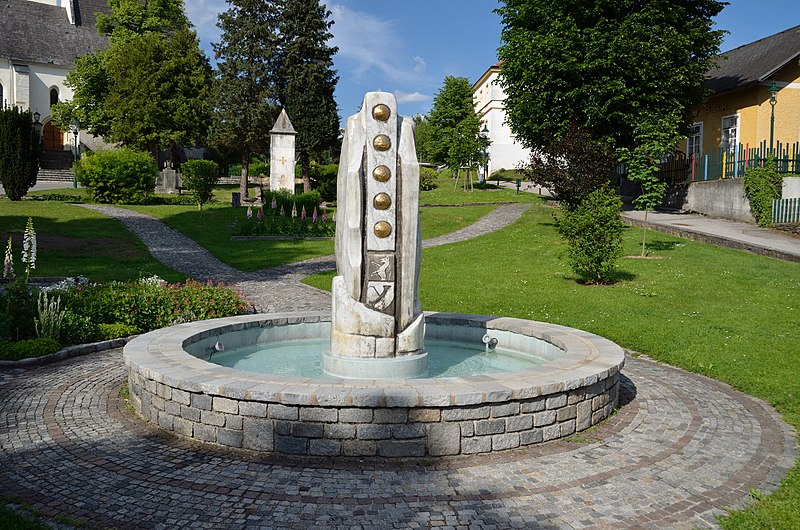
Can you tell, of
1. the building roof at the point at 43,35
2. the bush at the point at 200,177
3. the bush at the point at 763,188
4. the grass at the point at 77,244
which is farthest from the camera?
the building roof at the point at 43,35

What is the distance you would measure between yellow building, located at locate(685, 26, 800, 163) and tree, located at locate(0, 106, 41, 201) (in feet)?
111

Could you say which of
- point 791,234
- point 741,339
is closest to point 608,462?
point 741,339

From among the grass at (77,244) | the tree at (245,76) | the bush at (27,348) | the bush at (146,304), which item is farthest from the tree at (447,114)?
the bush at (27,348)

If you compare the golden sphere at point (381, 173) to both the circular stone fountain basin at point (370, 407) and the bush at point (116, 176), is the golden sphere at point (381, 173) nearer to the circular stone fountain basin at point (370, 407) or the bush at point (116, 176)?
the circular stone fountain basin at point (370, 407)

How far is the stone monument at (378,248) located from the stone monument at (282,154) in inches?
988

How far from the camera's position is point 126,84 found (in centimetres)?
4391

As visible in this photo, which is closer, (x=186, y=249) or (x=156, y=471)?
(x=156, y=471)

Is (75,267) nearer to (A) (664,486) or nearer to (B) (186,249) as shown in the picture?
(B) (186,249)

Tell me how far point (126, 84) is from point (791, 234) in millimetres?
40595

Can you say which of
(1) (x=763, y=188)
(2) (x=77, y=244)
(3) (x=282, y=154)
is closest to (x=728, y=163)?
(1) (x=763, y=188)

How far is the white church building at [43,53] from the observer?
5359 cm

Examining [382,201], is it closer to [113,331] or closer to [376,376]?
[376,376]

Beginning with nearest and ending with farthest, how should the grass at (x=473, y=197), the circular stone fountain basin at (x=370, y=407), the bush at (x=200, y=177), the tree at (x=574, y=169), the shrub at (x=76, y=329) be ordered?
the circular stone fountain basin at (x=370, y=407) < the shrub at (x=76, y=329) < the tree at (x=574, y=169) < the bush at (x=200, y=177) < the grass at (x=473, y=197)

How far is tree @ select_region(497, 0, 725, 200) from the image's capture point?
27281mm
